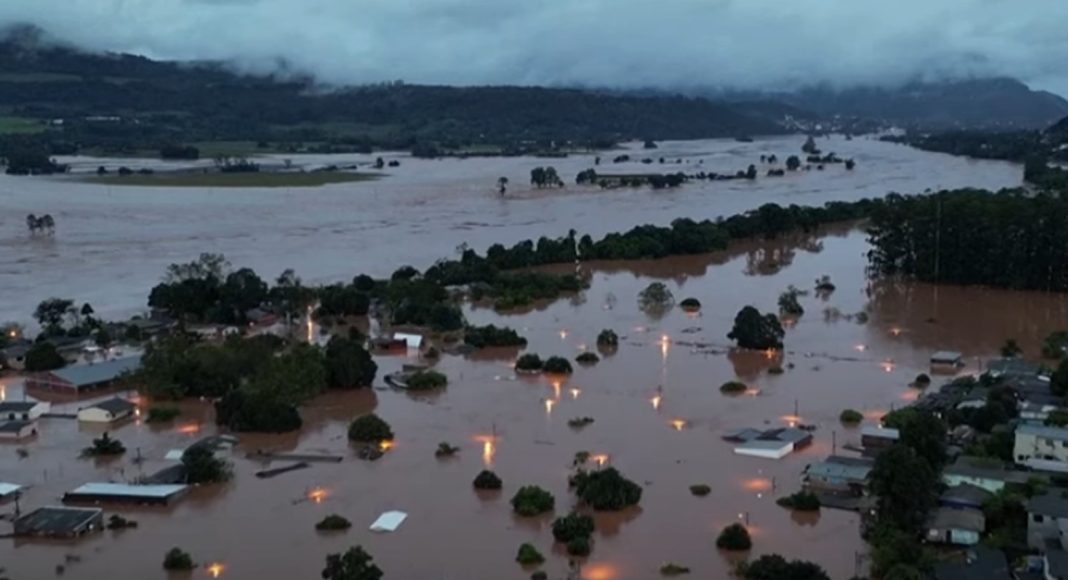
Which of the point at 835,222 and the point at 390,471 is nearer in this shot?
the point at 390,471

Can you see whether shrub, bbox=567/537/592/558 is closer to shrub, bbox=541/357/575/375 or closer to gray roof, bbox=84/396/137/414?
shrub, bbox=541/357/575/375

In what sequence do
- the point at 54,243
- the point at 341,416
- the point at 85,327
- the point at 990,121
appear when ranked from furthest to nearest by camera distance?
the point at 990,121 → the point at 54,243 → the point at 85,327 → the point at 341,416

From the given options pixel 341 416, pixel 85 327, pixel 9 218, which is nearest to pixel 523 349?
pixel 341 416

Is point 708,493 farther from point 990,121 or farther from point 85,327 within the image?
point 990,121

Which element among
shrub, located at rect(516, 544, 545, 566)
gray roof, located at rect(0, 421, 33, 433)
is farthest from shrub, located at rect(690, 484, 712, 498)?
gray roof, located at rect(0, 421, 33, 433)

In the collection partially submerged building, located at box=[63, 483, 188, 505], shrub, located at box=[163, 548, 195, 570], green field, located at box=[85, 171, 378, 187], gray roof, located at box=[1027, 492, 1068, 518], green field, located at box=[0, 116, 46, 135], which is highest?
green field, located at box=[0, 116, 46, 135]

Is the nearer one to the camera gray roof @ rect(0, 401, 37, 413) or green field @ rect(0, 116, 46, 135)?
gray roof @ rect(0, 401, 37, 413)

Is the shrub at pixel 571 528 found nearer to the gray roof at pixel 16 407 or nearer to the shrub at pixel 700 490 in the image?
the shrub at pixel 700 490
